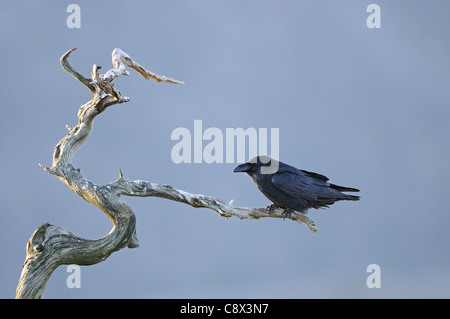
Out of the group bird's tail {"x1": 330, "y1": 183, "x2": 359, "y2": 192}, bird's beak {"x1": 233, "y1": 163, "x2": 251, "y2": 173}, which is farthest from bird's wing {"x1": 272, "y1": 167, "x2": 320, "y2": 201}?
bird's beak {"x1": 233, "y1": 163, "x2": 251, "y2": 173}

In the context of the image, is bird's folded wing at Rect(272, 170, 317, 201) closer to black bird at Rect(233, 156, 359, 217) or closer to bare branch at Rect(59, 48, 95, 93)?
black bird at Rect(233, 156, 359, 217)

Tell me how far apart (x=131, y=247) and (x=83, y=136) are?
51.1 inches

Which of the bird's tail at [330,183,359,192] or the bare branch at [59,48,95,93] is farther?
the bird's tail at [330,183,359,192]

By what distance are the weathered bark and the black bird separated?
0.38m

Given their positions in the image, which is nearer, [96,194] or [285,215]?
[96,194]

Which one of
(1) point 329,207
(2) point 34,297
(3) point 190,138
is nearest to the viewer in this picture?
(2) point 34,297

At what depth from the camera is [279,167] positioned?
7395mm

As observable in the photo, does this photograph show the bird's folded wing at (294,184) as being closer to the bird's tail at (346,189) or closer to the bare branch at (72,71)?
the bird's tail at (346,189)

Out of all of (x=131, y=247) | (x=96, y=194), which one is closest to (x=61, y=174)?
(x=96, y=194)

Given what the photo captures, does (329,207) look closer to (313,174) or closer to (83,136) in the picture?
(313,174)

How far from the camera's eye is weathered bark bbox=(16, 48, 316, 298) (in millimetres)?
6727

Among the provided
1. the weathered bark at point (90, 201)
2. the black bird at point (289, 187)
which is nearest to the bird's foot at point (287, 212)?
the black bird at point (289, 187)

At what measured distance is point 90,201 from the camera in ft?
23.0

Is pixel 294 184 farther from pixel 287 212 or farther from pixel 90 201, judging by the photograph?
pixel 90 201
